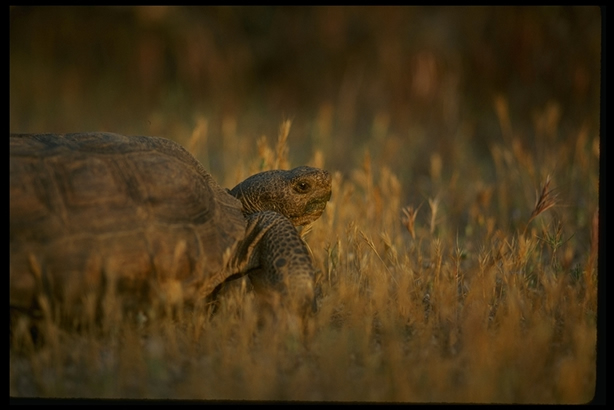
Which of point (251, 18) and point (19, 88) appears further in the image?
point (251, 18)

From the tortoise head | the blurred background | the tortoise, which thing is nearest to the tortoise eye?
the tortoise head

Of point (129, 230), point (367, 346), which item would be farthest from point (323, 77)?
point (367, 346)

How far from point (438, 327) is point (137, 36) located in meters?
10.1

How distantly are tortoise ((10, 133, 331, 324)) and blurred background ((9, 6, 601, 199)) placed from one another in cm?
317

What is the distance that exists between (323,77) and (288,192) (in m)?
8.25

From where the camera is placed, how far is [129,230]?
2.80 meters

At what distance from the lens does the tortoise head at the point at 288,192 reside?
3.60 m

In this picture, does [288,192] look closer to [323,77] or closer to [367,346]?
[367,346]

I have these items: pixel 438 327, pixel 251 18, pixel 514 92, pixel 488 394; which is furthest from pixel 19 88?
pixel 488 394

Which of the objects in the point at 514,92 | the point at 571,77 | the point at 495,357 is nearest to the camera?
the point at 495,357

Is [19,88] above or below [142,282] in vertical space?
above

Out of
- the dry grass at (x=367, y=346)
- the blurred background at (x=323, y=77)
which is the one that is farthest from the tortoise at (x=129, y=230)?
the blurred background at (x=323, y=77)

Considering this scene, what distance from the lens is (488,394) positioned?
235 cm

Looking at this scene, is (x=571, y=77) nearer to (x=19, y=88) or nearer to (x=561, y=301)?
(x=561, y=301)
